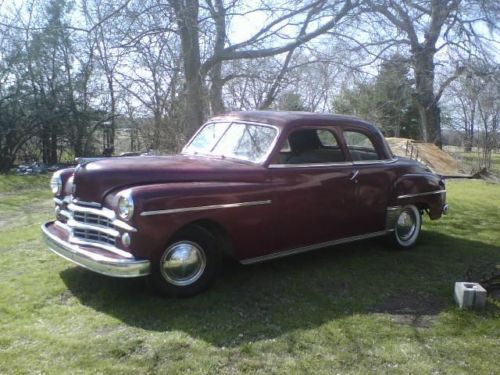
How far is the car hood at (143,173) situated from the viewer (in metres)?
4.53

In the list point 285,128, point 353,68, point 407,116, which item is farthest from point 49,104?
point 407,116

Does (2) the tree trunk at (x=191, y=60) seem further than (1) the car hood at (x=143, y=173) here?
Yes

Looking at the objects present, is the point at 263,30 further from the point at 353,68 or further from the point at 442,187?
the point at 442,187

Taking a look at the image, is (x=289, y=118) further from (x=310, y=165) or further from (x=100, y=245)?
(x=100, y=245)

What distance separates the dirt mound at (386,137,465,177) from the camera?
17.7 m

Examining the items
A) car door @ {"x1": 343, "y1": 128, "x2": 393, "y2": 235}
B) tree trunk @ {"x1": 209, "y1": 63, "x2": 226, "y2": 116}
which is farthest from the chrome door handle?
tree trunk @ {"x1": 209, "y1": 63, "x2": 226, "y2": 116}

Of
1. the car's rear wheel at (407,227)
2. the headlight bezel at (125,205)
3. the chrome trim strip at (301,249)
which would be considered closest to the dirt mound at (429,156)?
the car's rear wheel at (407,227)

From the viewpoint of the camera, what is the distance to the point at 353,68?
11.0 metres

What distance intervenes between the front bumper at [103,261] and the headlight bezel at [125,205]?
0.36 m

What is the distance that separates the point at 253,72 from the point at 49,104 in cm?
901

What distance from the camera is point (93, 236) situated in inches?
180

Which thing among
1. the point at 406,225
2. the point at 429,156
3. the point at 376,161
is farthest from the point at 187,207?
the point at 429,156

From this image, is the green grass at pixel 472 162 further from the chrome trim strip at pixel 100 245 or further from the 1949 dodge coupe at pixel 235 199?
the chrome trim strip at pixel 100 245

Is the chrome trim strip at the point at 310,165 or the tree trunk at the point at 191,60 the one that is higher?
the tree trunk at the point at 191,60
